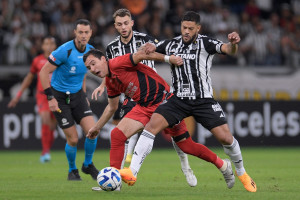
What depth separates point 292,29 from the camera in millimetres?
22594

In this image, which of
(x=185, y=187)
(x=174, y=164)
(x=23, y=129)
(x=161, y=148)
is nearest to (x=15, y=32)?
(x=23, y=129)

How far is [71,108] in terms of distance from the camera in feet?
36.0

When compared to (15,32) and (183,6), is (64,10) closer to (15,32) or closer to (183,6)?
(15,32)

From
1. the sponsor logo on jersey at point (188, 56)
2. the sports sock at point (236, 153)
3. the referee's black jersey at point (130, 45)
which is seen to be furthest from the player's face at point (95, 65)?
the referee's black jersey at point (130, 45)

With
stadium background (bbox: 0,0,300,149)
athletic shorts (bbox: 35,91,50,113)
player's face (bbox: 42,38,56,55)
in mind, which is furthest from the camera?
stadium background (bbox: 0,0,300,149)

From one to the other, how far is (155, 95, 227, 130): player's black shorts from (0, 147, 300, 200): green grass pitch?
0.90 metres

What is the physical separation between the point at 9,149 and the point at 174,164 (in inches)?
231

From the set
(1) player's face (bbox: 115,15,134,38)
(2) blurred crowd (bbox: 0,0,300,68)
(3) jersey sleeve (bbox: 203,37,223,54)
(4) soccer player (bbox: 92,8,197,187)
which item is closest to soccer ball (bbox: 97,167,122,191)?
(3) jersey sleeve (bbox: 203,37,223,54)

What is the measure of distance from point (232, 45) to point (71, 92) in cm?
347

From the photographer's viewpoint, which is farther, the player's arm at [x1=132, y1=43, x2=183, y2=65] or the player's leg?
the player's leg

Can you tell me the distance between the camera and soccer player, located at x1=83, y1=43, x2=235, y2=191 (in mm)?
8805

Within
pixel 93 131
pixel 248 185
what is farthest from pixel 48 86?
pixel 248 185

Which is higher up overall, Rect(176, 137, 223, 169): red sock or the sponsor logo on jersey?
the sponsor logo on jersey

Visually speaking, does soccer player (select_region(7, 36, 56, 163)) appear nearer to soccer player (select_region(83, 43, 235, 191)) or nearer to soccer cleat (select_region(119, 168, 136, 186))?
soccer player (select_region(83, 43, 235, 191))
